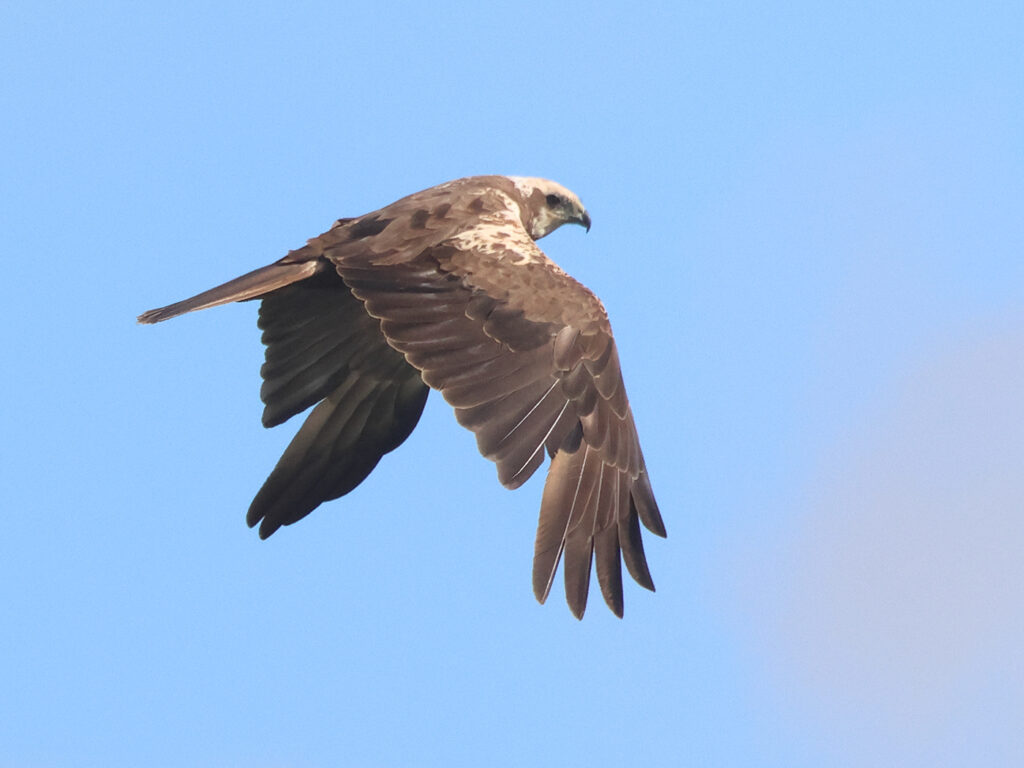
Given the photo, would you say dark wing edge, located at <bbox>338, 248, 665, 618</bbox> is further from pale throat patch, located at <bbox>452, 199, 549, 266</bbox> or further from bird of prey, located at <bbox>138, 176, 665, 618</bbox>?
pale throat patch, located at <bbox>452, 199, 549, 266</bbox>

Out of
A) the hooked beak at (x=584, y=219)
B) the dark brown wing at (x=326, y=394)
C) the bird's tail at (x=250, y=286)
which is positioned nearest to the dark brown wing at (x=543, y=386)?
the bird's tail at (x=250, y=286)

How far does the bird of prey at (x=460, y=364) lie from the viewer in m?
9.14

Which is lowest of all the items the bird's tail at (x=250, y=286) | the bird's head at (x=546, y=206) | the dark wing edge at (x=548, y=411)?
the dark wing edge at (x=548, y=411)

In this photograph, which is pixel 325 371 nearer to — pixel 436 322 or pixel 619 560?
pixel 436 322

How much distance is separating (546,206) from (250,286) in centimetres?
257

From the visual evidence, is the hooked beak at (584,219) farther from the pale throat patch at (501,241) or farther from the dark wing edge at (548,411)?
the dark wing edge at (548,411)

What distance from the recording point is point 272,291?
10789 mm

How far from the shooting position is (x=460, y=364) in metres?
9.27

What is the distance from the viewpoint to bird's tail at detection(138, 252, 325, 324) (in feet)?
32.4

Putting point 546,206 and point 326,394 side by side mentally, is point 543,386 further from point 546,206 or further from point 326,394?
point 546,206

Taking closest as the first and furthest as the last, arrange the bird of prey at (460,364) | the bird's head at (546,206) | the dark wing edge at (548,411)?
the dark wing edge at (548,411) < the bird of prey at (460,364) < the bird's head at (546,206)

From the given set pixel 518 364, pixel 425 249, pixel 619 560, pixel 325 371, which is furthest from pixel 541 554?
pixel 325 371

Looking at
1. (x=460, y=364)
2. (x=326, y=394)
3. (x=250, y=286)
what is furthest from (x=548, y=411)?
(x=326, y=394)

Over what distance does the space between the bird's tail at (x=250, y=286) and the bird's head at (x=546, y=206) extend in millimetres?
1747
